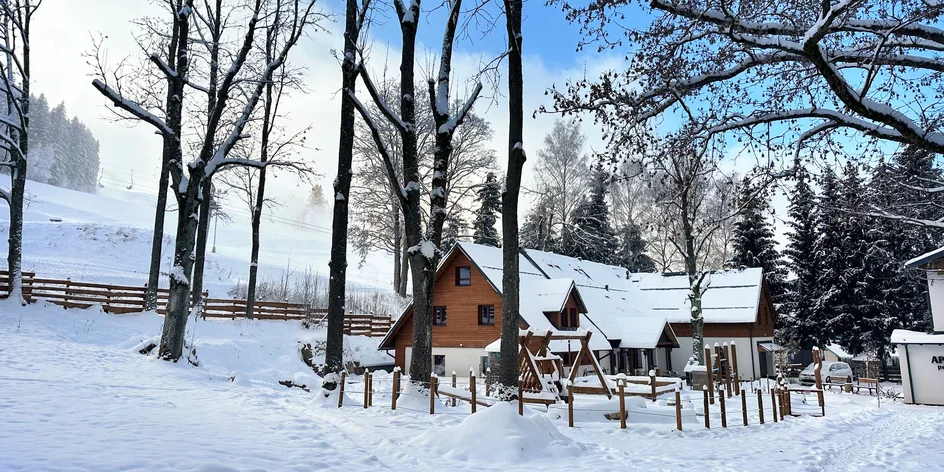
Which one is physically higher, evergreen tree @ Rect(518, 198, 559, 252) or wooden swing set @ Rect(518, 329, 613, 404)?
evergreen tree @ Rect(518, 198, 559, 252)

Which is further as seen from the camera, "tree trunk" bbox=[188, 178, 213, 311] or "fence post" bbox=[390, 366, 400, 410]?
"tree trunk" bbox=[188, 178, 213, 311]

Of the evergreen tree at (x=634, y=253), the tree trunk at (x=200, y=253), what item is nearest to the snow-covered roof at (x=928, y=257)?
the evergreen tree at (x=634, y=253)

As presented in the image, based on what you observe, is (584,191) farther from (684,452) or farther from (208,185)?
(684,452)

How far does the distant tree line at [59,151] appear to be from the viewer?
3059 inches

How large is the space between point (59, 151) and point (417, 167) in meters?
91.8

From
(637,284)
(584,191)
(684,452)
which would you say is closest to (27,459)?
(684,452)

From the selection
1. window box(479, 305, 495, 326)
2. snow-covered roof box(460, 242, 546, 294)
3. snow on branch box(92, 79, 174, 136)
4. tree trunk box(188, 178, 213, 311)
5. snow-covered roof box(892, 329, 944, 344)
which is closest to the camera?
snow on branch box(92, 79, 174, 136)

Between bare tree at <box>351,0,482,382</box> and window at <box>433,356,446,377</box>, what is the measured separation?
642 inches

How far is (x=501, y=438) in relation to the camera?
8.35 m

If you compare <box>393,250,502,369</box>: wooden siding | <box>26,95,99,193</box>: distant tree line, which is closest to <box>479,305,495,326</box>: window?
<box>393,250,502,369</box>: wooden siding

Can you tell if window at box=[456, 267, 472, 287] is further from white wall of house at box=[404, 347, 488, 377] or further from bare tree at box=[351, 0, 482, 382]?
bare tree at box=[351, 0, 482, 382]

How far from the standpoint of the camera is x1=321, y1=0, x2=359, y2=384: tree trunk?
41.8 ft

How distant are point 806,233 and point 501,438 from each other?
38329 millimetres

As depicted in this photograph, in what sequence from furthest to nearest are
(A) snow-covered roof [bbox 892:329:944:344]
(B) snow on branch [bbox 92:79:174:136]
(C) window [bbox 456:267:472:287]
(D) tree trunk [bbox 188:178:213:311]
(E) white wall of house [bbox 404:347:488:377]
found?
(C) window [bbox 456:267:472:287], (E) white wall of house [bbox 404:347:488:377], (D) tree trunk [bbox 188:178:213:311], (A) snow-covered roof [bbox 892:329:944:344], (B) snow on branch [bbox 92:79:174:136]
